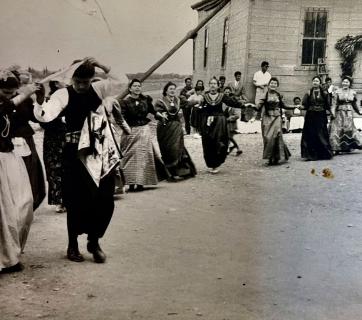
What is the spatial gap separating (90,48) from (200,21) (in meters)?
1.13

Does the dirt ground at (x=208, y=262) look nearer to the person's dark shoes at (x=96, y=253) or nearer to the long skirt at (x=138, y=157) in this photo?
the person's dark shoes at (x=96, y=253)

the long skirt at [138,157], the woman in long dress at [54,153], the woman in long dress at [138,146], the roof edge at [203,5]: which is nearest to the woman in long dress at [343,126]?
the woman in long dress at [138,146]

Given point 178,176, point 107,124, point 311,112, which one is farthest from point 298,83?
point 107,124

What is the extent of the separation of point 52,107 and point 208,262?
1447mm

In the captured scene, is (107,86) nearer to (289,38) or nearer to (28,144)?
(28,144)

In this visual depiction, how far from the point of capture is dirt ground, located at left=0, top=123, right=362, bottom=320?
306cm

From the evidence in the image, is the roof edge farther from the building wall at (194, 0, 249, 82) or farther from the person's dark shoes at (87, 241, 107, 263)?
the building wall at (194, 0, 249, 82)

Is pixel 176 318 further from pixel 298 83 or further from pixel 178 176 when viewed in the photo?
pixel 298 83

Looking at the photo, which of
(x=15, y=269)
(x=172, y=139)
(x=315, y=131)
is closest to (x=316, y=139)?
(x=315, y=131)

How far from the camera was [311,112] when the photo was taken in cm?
829

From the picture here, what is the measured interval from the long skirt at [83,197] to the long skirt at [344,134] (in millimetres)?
5331

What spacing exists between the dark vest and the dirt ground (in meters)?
0.94

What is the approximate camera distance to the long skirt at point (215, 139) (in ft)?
24.7

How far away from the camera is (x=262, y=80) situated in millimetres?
8625
